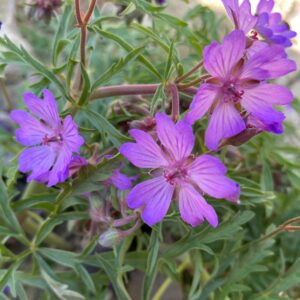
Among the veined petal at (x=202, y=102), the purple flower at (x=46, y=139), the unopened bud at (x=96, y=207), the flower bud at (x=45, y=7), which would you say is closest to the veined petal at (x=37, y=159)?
the purple flower at (x=46, y=139)

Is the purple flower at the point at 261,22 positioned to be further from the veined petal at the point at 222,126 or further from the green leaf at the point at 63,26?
the green leaf at the point at 63,26

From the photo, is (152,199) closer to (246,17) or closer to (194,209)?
(194,209)

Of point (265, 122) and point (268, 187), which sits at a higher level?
point (265, 122)

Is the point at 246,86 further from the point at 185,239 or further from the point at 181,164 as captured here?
the point at 185,239

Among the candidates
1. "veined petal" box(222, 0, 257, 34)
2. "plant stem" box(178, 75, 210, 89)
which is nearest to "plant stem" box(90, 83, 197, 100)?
"plant stem" box(178, 75, 210, 89)

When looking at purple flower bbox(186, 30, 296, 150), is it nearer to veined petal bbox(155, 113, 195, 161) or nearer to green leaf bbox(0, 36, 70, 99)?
veined petal bbox(155, 113, 195, 161)

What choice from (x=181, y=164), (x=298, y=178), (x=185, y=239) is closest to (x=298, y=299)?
(x=298, y=178)
